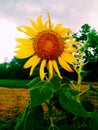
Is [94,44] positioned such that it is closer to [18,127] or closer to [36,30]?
[36,30]

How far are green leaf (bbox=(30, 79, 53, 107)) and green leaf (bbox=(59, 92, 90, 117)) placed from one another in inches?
4.2

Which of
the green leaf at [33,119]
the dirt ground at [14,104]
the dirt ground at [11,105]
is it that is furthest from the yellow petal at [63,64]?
the dirt ground at [11,105]

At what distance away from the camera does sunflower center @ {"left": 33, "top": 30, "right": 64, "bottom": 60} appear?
188 centimetres

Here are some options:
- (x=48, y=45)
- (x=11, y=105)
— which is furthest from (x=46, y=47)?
(x=11, y=105)

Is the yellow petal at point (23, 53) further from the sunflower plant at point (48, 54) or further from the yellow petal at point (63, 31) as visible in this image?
the yellow petal at point (63, 31)

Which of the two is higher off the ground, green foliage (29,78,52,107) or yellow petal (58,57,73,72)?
yellow petal (58,57,73,72)

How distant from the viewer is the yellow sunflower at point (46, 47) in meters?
1.89

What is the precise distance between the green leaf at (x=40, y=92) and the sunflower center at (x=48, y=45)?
0.15 m

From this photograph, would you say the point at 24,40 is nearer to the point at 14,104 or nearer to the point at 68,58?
the point at 68,58

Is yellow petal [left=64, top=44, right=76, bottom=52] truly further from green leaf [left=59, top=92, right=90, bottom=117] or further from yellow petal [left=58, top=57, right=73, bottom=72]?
green leaf [left=59, top=92, right=90, bottom=117]

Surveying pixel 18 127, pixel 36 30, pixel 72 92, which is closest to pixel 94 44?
pixel 72 92

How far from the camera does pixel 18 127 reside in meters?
2.18

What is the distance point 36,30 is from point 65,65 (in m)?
0.24

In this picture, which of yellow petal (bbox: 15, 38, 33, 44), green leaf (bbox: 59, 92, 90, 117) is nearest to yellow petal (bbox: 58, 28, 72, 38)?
yellow petal (bbox: 15, 38, 33, 44)
